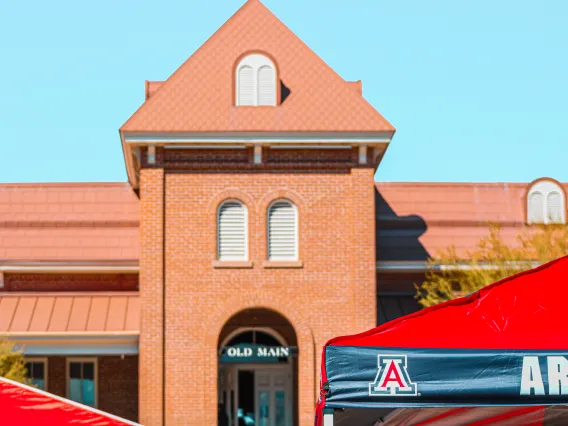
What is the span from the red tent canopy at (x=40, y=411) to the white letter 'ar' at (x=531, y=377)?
300cm

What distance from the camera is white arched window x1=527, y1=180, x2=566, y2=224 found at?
27.1m

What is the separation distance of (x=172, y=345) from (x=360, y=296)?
4.33 metres

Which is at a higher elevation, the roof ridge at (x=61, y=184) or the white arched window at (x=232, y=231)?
the roof ridge at (x=61, y=184)

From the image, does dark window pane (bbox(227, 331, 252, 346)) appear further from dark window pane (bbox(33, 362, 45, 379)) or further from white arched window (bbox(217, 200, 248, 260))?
dark window pane (bbox(33, 362, 45, 379))

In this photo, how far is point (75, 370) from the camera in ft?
82.7

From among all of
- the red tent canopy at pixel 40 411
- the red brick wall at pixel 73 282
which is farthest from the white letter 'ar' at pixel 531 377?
the red brick wall at pixel 73 282

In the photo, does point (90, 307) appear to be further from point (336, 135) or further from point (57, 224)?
point (336, 135)

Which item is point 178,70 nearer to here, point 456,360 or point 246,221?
point 246,221

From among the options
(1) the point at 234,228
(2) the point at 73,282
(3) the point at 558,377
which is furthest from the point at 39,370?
(3) the point at 558,377

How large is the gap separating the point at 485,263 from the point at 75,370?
34.5 feet

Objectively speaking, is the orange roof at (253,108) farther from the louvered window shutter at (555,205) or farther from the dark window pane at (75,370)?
the louvered window shutter at (555,205)

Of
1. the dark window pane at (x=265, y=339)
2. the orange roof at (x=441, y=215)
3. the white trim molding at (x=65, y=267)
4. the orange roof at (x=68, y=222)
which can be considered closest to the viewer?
the white trim molding at (x=65, y=267)

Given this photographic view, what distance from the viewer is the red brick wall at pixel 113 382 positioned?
2481 centimetres

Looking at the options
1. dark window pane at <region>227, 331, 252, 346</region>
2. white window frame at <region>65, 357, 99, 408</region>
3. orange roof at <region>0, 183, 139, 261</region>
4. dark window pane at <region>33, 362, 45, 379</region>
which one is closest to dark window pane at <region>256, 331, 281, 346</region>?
dark window pane at <region>227, 331, 252, 346</region>
